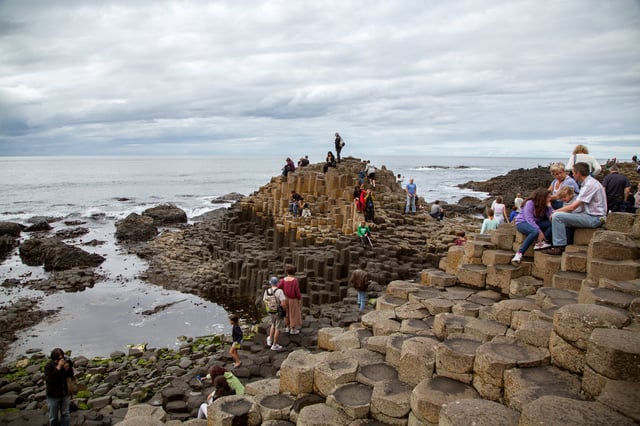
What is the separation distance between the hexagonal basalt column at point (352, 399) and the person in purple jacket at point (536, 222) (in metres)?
4.24

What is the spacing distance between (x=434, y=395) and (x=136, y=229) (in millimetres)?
31507

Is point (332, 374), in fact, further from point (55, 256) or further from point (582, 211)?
point (55, 256)

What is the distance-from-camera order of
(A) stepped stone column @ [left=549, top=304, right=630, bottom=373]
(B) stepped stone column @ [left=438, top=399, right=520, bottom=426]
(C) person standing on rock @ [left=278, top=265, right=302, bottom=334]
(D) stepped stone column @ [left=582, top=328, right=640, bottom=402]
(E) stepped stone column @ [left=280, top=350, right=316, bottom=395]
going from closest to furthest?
(D) stepped stone column @ [left=582, top=328, right=640, bottom=402] < (B) stepped stone column @ [left=438, top=399, right=520, bottom=426] < (A) stepped stone column @ [left=549, top=304, right=630, bottom=373] < (E) stepped stone column @ [left=280, top=350, right=316, bottom=395] < (C) person standing on rock @ [left=278, top=265, right=302, bottom=334]

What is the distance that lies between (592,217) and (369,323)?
14.4 ft

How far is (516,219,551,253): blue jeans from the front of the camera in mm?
7820

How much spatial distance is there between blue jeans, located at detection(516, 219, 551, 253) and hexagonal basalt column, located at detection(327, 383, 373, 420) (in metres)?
4.33

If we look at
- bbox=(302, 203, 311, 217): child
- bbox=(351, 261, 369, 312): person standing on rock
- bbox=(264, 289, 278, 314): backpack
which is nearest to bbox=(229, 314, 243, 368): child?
bbox=(264, 289, 278, 314): backpack

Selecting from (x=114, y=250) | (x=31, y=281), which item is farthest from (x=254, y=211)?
(x=31, y=281)

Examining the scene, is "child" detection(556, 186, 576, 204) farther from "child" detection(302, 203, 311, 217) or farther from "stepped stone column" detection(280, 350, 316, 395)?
"child" detection(302, 203, 311, 217)

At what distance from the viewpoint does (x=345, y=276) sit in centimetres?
1504

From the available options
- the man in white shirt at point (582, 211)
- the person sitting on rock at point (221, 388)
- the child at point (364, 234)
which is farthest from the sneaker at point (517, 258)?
the child at point (364, 234)

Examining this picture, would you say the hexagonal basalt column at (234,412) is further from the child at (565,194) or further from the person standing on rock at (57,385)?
the child at (565,194)

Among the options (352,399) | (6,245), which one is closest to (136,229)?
(6,245)

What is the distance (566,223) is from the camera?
7.41 m
